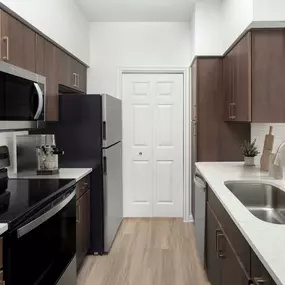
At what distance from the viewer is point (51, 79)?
10.9 feet

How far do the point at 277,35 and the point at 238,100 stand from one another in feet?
2.24

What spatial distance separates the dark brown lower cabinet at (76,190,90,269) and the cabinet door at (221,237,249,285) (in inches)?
52.4

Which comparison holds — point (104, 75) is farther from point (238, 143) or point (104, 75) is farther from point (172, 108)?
point (238, 143)

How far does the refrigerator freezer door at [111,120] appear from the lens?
3.60 m

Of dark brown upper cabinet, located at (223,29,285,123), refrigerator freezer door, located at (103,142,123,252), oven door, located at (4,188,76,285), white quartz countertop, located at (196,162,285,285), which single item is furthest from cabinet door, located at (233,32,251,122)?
oven door, located at (4,188,76,285)

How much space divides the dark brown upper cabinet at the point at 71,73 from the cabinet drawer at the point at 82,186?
0.95m

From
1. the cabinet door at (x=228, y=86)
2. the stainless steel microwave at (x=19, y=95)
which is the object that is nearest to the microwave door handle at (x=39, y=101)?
the stainless steel microwave at (x=19, y=95)

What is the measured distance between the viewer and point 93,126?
3.58 metres

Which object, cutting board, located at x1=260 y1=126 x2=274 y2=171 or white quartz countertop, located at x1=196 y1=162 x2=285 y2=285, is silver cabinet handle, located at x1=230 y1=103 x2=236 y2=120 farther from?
white quartz countertop, located at x1=196 y1=162 x2=285 y2=285

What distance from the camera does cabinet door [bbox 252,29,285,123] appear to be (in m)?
2.85

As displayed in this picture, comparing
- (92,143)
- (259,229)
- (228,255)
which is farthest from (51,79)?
(259,229)

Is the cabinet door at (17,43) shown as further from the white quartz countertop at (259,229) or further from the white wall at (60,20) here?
the white quartz countertop at (259,229)

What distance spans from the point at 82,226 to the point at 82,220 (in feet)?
0.17

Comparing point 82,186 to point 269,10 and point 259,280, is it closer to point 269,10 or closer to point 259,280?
point 269,10
